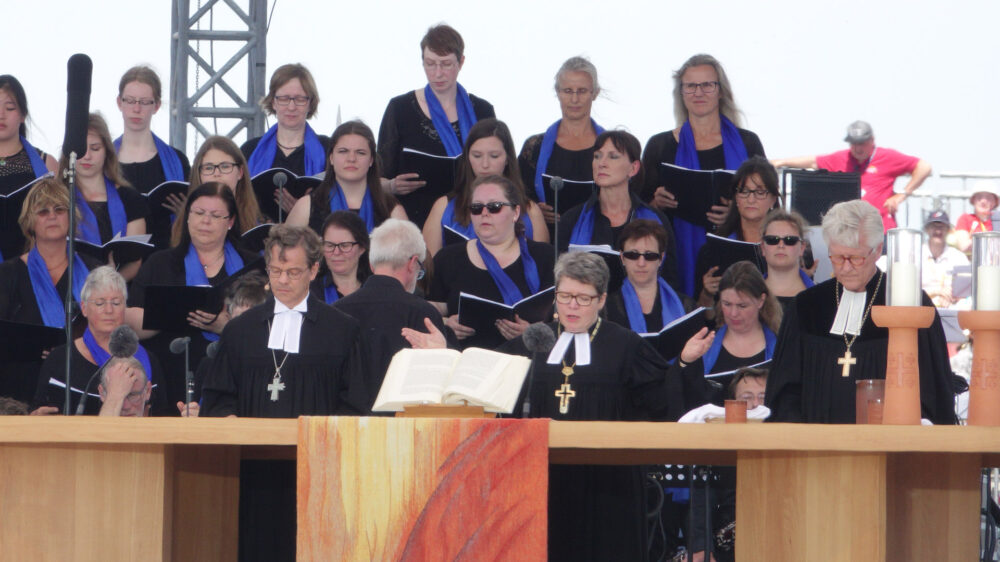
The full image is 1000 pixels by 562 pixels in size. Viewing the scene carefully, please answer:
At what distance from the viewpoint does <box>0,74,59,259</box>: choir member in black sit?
6.86 metres

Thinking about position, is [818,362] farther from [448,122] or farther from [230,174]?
[230,174]

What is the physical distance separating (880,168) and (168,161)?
4928 mm

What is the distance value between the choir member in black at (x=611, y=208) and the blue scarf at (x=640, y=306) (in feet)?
1.25

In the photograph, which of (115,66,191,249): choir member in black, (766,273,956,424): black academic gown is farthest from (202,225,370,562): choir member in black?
(115,66,191,249): choir member in black

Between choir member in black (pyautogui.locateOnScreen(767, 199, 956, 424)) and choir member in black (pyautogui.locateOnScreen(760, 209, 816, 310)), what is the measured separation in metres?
1.78

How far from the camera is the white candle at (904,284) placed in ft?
12.5

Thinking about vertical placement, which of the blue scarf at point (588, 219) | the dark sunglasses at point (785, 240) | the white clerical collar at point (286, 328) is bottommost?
the white clerical collar at point (286, 328)

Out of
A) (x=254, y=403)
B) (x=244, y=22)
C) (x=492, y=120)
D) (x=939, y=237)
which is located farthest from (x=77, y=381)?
(x=939, y=237)

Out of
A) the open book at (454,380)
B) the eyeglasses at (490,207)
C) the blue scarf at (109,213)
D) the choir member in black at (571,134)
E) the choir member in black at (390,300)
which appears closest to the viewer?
the open book at (454,380)

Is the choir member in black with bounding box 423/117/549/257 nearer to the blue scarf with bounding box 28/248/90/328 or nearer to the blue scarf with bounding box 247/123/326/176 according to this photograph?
the blue scarf with bounding box 247/123/326/176

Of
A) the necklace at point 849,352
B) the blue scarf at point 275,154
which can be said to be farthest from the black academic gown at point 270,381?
the blue scarf at point 275,154

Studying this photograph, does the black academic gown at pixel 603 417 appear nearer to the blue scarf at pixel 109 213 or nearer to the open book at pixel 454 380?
the open book at pixel 454 380

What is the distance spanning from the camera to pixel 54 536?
3.71 m

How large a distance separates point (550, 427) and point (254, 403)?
75.5 inches
